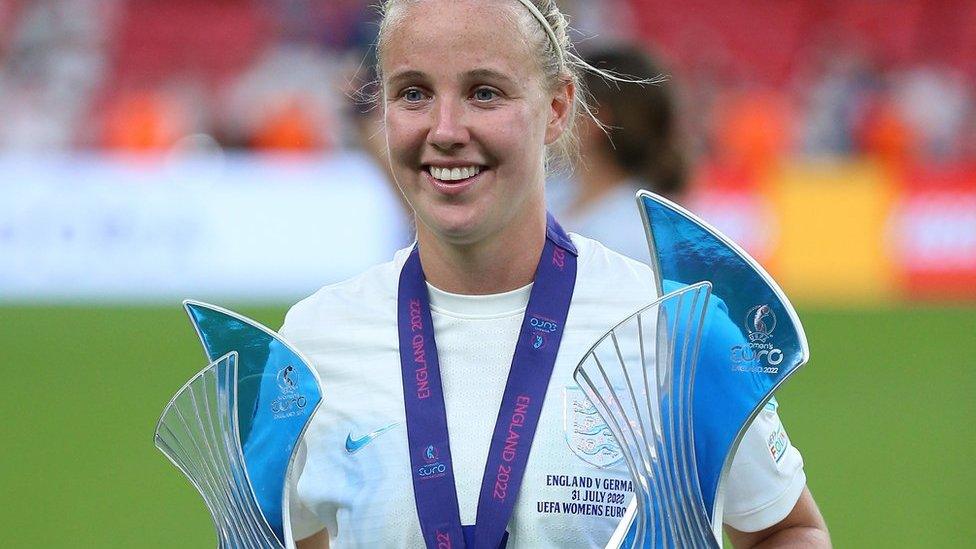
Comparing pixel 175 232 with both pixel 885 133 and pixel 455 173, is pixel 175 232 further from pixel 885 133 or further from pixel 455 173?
pixel 455 173

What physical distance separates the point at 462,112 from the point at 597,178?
8.12 ft

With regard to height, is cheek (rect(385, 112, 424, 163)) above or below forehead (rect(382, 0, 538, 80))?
below

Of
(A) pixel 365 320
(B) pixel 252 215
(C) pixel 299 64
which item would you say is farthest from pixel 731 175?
(A) pixel 365 320

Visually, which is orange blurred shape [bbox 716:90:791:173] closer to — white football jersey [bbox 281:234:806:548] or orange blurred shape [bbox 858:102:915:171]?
orange blurred shape [bbox 858:102:915:171]

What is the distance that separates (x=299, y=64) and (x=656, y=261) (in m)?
14.5

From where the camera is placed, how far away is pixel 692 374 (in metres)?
2.16

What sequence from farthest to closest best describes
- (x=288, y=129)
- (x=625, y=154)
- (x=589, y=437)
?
(x=288, y=129)
(x=625, y=154)
(x=589, y=437)

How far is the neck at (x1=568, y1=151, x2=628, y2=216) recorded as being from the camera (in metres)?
4.68

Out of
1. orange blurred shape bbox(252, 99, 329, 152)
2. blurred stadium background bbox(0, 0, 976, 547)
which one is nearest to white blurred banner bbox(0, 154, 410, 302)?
blurred stadium background bbox(0, 0, 976, 547)

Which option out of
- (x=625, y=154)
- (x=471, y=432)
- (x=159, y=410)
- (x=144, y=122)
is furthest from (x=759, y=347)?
(x=144, y=122)

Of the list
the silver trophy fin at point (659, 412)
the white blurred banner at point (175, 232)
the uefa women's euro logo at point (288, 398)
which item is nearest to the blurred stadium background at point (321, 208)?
the white blurred banner at point (175, 232)

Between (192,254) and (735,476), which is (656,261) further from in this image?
(192,254)

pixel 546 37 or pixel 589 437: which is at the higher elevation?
pixel 546 37

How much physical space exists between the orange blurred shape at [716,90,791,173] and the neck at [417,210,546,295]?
1300 cm
